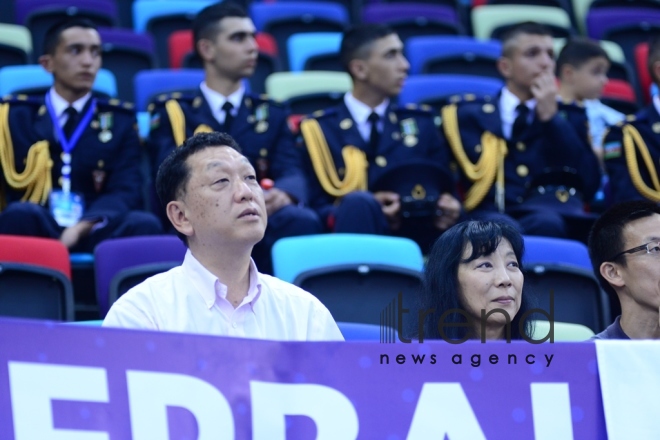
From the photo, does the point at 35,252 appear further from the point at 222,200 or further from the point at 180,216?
the point at 222,200

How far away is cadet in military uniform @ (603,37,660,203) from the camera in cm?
494

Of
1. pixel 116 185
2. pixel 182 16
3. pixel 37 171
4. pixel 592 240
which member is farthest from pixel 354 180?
pixel 182 16

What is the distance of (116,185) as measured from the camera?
490 cm

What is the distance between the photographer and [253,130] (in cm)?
512

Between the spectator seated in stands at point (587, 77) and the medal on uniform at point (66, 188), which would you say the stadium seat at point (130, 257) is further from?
the spectator seated in stands at point (587, 77)

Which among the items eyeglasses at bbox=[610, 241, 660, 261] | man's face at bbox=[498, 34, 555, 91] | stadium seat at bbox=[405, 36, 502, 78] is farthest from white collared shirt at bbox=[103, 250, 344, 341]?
stadium seat at bbox=[405, 36, 502, 78]

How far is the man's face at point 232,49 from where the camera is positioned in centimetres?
523

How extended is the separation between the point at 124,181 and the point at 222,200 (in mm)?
2208

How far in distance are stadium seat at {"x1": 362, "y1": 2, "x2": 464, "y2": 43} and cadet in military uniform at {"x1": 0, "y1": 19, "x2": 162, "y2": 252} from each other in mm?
2331

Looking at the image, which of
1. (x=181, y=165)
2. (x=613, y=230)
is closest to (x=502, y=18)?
(x=613, y=230)

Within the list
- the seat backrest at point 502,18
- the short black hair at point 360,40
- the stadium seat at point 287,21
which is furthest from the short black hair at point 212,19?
the seat backrest at point 502,18

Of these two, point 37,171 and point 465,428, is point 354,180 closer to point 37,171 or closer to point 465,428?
point 37,171

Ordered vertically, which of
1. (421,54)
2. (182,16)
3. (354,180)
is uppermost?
(182,16)

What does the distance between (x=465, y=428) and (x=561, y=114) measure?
3.50 m
